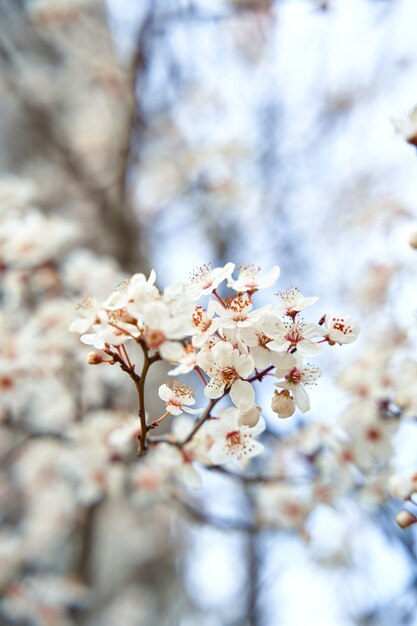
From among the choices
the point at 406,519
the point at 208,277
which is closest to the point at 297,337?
the point at 208,277

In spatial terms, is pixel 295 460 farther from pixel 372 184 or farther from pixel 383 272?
pixel 372 184

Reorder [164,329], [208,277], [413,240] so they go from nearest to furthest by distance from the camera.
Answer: [164,329]
[208,277]
[413,240]

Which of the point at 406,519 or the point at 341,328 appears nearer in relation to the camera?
the point at 341,328

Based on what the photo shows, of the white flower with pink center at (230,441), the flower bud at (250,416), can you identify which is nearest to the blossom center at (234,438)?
the white flower with pink center at (230,441)

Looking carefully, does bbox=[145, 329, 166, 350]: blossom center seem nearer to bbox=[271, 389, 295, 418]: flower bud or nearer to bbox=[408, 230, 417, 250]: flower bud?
bbox=[271, 389, 295, 418]: flower bud

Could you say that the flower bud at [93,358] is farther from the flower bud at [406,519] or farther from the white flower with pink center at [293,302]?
the flower bud at [406,519]

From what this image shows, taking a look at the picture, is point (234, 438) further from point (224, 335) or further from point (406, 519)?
point (406, 519)

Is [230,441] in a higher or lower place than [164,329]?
lower
